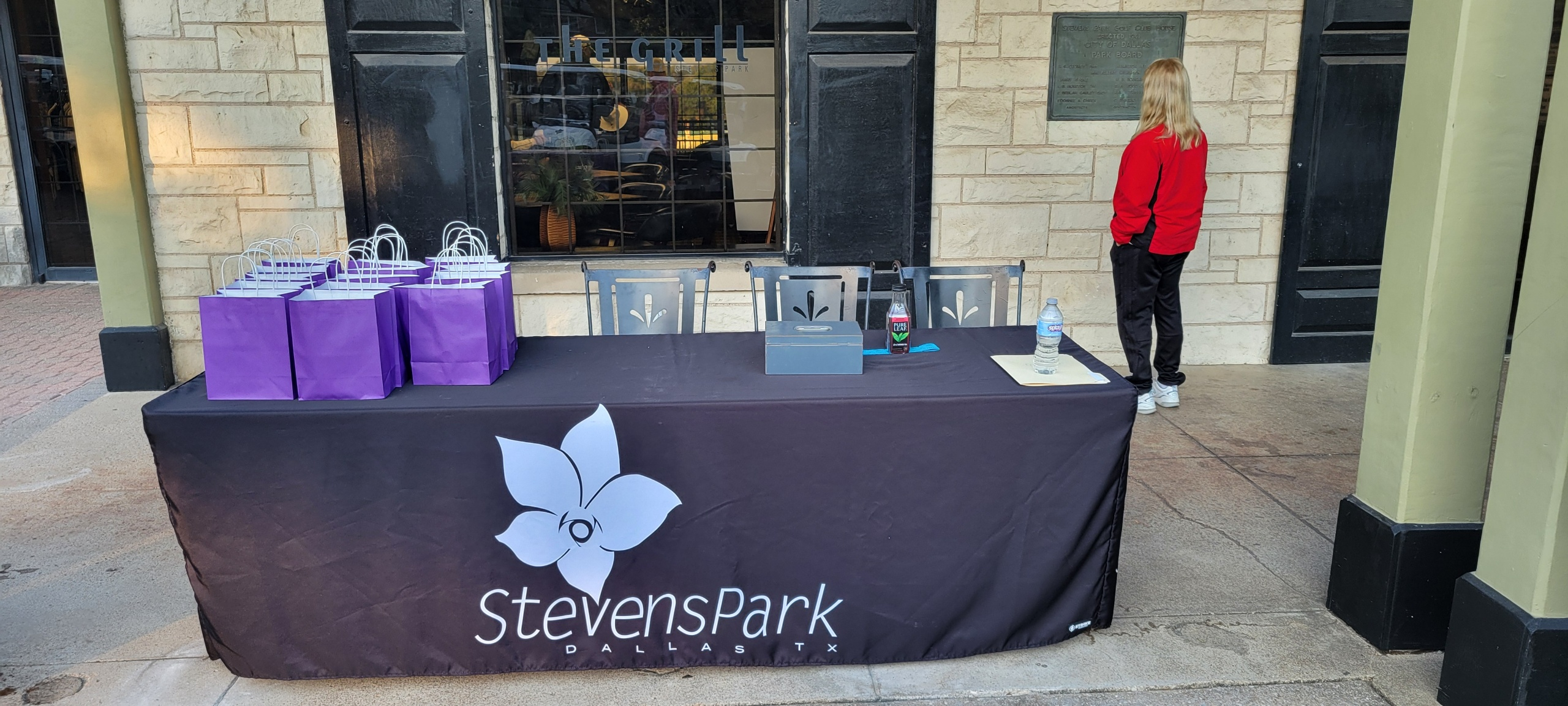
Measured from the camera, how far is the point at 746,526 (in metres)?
2.89

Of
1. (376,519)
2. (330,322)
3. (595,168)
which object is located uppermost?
(595,168)

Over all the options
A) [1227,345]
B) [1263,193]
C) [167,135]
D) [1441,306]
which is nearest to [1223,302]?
[1227,345]

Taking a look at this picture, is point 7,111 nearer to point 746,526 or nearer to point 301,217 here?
point 301,217

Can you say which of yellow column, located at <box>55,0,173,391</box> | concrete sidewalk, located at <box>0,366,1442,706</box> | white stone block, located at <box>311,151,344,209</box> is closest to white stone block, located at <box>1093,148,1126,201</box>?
concrete sidewalk, located at <box>0,366,1442,706</box>

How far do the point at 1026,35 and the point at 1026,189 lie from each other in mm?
880

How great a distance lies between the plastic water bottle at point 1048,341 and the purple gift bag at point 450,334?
5.48 feet

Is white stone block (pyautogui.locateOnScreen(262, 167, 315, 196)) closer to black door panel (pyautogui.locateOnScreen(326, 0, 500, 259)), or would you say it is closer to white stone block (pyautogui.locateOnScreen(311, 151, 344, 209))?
white stone block (pyautogui.locateOnScreen(311, 151, 344, 209))

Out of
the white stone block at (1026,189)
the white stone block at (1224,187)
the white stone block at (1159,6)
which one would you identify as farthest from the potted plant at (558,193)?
the white stone block at (1224,187)

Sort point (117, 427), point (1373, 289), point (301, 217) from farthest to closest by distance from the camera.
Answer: point (1373, 289), point (301, 217), point (117, 427)

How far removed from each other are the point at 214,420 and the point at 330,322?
0.39m

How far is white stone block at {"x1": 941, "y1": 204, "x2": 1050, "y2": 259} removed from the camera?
6.01 m

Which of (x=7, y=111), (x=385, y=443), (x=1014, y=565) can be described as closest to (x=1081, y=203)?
(x=1014, y=565)

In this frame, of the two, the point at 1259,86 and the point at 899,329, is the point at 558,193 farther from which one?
the point at 1259,86

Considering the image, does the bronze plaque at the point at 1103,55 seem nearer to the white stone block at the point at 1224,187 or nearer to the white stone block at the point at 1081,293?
the white stone block at the point at 1224,187
